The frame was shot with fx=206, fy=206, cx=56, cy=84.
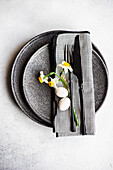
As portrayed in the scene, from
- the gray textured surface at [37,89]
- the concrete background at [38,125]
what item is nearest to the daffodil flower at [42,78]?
the gray textured surface at [37,89]

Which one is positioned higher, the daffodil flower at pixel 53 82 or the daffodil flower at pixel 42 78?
the daffodil flower at pixel 42 78

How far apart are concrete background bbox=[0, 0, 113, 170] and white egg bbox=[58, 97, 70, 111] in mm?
156

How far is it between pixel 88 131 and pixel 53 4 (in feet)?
1.80

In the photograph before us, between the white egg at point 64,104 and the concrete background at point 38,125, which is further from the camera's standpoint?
the concrete background at point 38,125

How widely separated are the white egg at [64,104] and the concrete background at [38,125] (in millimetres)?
156

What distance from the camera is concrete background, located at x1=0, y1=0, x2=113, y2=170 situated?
0.80m

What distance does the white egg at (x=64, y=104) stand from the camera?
27.6 inches

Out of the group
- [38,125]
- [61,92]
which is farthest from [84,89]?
[38,125]

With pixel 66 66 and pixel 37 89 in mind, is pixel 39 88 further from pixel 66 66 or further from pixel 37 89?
pixel 66 66

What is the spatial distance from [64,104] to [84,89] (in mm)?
93

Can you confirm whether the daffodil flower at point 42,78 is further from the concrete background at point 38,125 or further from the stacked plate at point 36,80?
the concrete background at point 38,125

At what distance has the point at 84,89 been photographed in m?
0.73

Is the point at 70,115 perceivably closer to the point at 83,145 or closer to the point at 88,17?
the point at 83,145

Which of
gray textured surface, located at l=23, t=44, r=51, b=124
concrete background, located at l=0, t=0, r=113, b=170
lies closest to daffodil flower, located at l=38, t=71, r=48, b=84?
gray textured surface, located at l=23, t=44, r=51, b=124
